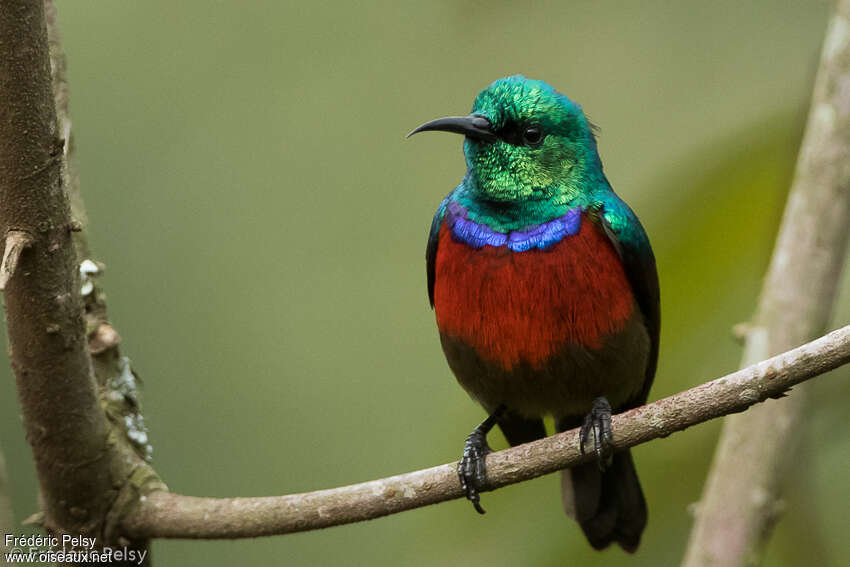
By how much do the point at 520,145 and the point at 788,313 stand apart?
1.08m

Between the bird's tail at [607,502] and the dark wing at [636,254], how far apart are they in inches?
27.9

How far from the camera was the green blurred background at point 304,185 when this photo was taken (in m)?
6.39

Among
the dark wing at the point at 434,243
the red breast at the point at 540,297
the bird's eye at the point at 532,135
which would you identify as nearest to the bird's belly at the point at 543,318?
the red breast at the point at 540,297

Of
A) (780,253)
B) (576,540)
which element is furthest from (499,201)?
(576,540)

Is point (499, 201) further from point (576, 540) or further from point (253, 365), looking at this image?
point (253, 365)

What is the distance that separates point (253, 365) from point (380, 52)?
7.34 feet

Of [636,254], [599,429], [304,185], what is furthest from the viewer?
[304,185]

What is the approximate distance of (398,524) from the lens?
6.75m

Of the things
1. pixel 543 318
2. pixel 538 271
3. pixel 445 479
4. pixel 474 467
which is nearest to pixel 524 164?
pixel 538 271

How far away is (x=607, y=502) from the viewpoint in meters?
4.34

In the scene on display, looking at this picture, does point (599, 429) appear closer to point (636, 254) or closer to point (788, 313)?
point (636, 254)

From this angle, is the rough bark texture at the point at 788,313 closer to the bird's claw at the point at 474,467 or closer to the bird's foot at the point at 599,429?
the bird's foot at the point at 599,429

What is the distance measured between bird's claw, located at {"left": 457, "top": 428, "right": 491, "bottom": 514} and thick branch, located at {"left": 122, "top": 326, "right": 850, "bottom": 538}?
128mm

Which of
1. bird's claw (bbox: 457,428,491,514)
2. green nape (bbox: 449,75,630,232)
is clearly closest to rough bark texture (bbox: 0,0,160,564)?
bird's claw (bbox: 457,428,491,514)
